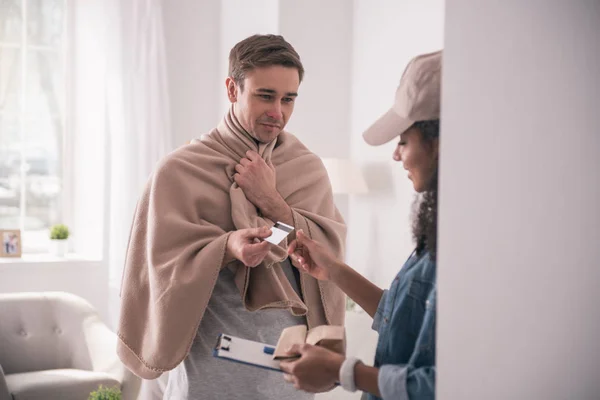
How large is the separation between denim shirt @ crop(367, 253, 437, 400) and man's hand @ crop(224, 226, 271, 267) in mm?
280

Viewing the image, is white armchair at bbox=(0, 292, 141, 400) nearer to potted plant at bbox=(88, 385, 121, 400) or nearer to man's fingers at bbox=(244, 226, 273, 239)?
potted plant at bbox=(88, 385, 121, 400)

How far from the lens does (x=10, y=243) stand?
3854 mm

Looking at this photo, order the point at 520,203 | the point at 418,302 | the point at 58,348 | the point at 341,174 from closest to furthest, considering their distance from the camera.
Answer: the point at 520,203 < the point at 418,302 < the point at 341,174 < the point at 58,348

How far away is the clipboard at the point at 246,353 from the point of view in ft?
3.16

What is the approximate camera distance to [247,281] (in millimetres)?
1321

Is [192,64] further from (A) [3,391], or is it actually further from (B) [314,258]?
(B) [314,258]

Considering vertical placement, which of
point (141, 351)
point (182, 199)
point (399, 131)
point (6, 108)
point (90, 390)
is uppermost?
point (6, 108)

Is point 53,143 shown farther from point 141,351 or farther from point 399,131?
point 399,131

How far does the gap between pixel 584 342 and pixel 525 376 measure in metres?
0.07

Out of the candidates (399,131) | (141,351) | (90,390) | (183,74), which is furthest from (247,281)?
(183,74)

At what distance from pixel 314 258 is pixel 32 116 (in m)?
3.36

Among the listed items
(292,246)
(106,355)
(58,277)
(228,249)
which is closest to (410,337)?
(292,246)

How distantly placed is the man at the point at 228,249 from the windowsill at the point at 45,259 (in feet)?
8.65

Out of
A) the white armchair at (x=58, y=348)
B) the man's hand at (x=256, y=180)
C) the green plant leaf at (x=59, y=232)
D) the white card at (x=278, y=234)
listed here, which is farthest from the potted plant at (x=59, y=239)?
the white card at (x=278, y=234)
